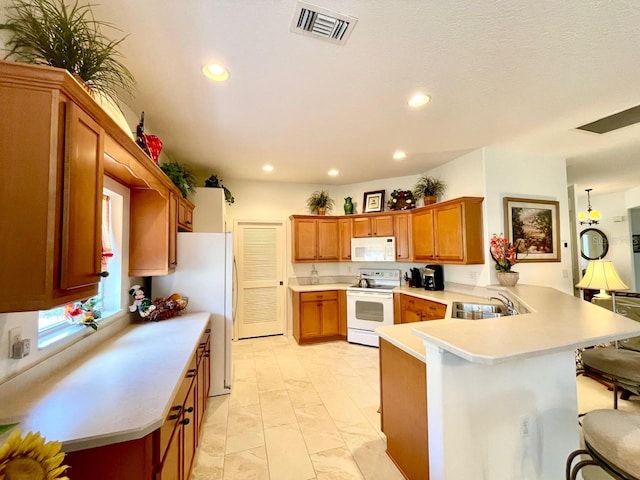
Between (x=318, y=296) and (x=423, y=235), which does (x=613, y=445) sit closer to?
(x=423, y=235)

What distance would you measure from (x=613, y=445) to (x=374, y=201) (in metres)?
3.96

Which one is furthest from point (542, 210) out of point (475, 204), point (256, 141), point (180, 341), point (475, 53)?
point (180, 341)

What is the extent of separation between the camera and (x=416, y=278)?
433 centimetres

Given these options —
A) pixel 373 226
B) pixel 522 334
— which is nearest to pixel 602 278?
pixel 373 226

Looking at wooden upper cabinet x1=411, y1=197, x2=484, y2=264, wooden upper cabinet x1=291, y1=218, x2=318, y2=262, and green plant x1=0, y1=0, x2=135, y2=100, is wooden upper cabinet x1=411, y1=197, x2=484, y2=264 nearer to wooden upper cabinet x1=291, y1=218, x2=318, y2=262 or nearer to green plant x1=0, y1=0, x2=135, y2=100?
wooden upper cabinet x1=291, y1=218, x2=318, y2=262

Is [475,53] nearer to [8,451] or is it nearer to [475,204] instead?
[475,204]

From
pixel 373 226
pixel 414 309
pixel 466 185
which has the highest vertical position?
pixel 466 185

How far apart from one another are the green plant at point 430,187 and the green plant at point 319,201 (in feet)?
5.20

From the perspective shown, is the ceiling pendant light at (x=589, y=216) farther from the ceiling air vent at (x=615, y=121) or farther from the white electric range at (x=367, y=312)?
the white electric range at (x=367, y=312)

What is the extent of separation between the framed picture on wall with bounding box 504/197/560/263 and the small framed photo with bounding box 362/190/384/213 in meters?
1.87

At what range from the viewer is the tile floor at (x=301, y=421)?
188 cm

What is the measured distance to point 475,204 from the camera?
11.0ft

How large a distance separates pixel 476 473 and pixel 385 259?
318 cm

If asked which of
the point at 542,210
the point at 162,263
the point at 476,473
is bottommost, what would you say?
the point at 476,473
